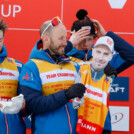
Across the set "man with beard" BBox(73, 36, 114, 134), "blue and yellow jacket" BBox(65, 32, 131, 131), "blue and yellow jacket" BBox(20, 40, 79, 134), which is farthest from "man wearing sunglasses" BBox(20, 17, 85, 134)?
"blue and yellow jacket" BBox(65, 32, 131, 131)

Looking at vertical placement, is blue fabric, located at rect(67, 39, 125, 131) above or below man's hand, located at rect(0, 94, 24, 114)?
above

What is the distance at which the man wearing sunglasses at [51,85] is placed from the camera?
75.3 inches

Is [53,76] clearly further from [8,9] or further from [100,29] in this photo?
[8,9]

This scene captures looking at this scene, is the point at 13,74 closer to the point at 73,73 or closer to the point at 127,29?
the point at 73,73

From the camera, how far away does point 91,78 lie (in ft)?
7.04

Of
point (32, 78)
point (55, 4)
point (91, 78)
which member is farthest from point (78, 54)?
point (55, 4)

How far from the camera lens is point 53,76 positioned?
6.64ft

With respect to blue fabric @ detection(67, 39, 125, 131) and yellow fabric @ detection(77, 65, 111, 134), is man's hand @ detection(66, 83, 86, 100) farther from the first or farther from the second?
blue fabric @ detection(67, 39, 125, 131)

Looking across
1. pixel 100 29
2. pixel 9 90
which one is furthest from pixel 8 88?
pixel 100 29

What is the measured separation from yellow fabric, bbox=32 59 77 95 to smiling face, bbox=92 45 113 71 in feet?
0.57

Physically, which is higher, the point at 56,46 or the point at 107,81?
the point at 56,46

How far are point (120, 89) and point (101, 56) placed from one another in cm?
133

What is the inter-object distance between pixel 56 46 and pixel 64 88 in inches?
9.9

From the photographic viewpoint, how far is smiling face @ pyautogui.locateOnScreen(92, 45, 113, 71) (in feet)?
6.91
